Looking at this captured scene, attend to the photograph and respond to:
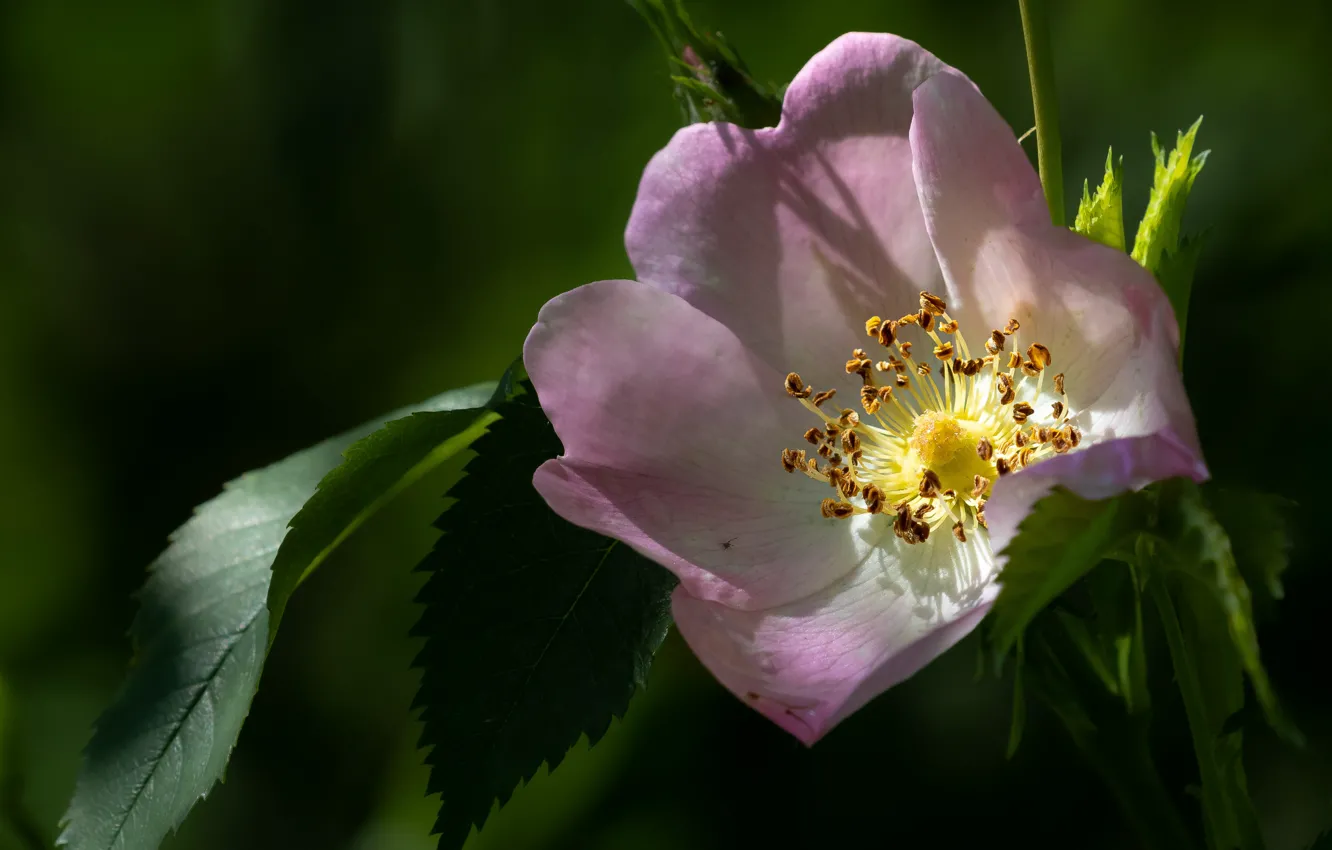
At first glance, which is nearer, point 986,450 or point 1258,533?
point 1258,533

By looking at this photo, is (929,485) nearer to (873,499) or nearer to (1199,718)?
(873,499)

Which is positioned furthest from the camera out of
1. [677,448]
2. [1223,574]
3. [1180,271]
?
[677,448]

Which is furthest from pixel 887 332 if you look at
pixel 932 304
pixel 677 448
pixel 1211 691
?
pixel 1211 691

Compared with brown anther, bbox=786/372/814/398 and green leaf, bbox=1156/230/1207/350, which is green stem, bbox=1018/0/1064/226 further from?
brown anther, bbox=786/372/814/398

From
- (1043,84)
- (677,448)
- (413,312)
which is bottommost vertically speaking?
(413,312)

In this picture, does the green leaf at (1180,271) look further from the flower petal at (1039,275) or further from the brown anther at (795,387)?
the brown anther at (795,387)
